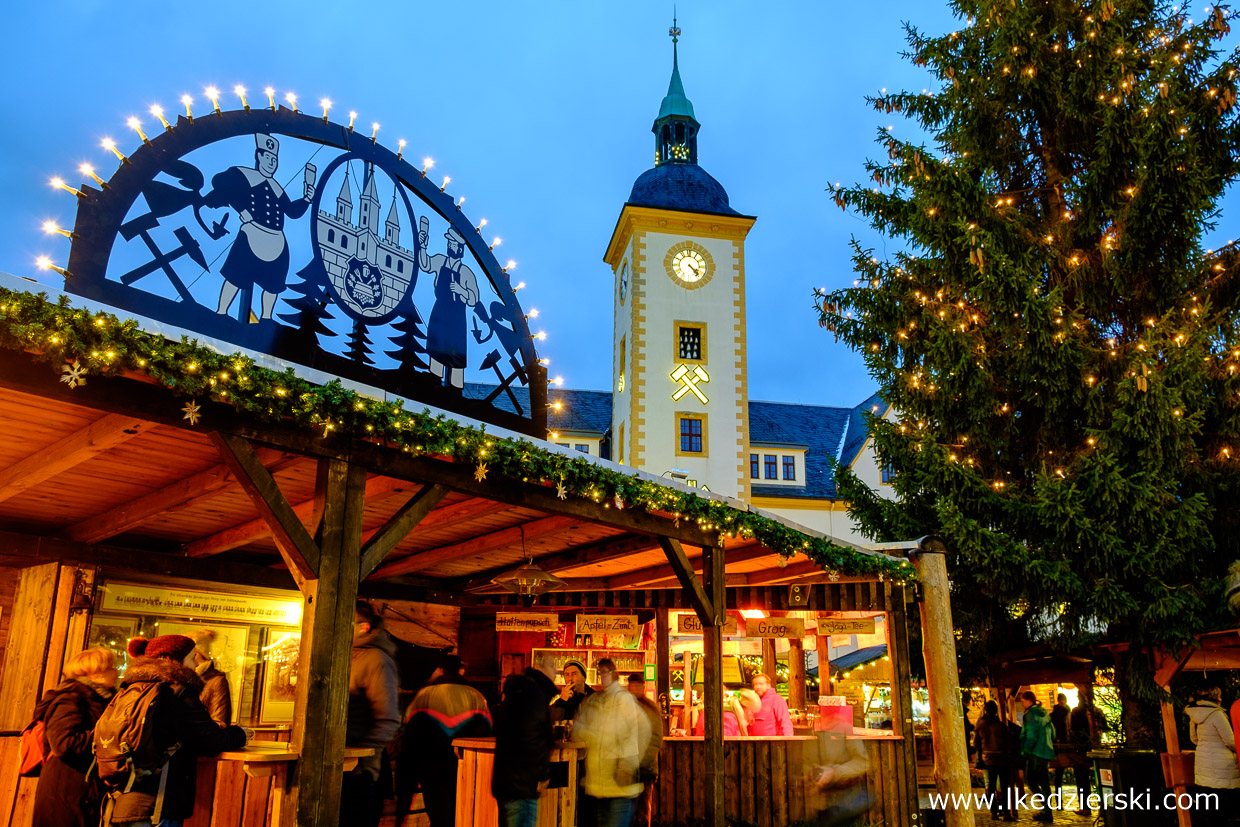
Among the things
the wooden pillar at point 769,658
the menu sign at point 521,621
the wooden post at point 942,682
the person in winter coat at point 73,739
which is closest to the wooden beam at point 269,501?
the person in winter coat at point 73,739

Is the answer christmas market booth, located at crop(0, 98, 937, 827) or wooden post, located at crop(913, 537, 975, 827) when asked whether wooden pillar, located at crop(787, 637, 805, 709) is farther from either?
wooden post, located at crop(913, 537, 975, 827)

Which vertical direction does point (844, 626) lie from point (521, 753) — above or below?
above

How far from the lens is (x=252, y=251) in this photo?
6770 mm

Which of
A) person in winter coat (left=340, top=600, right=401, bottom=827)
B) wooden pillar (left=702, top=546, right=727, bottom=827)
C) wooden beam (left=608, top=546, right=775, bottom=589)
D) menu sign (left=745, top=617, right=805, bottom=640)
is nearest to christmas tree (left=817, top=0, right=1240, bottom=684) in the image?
menu sign (left=745, top=617, right=805, bottom=640)

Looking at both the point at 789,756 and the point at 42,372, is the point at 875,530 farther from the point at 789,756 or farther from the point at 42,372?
the point at 42,372

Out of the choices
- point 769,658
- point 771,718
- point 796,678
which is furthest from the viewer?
point 769,658

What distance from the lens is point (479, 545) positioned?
894 cm

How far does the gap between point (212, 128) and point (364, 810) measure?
5.06 metres

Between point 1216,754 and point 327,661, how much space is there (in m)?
8.61

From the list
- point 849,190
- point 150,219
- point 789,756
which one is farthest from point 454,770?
point 849,190

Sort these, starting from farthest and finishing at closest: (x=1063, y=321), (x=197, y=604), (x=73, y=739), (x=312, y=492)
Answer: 1. (x=1063, y=321)
2. (x=197, y=604)
3. (x=312, y=492)
4. (x=73, y=739)

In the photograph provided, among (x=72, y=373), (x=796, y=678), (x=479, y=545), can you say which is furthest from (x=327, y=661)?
(x=796, y=678)

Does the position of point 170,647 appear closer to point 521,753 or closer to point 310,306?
point 521,753

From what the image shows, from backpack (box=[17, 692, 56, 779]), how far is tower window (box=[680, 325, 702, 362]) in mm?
27199
